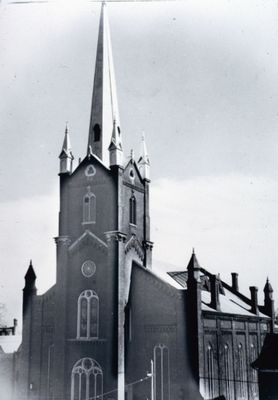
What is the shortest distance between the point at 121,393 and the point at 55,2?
81.1ft

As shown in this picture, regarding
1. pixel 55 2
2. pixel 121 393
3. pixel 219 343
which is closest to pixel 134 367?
pixel 121 393

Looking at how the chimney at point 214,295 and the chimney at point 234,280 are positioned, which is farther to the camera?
the chimney at point 234,280

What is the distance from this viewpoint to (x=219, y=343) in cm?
3816

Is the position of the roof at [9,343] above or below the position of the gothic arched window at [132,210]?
below

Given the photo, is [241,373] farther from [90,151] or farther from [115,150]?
[90,151]

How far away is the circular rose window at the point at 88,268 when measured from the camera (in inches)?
1444

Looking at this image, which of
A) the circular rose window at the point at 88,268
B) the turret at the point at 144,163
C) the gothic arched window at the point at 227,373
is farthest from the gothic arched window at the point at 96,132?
the gothic arched window at the point at 227,373

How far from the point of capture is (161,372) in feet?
112

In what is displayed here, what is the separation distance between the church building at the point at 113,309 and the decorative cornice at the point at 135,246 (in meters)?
Result: 0.08

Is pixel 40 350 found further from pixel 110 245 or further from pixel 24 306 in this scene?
pixel 110 245

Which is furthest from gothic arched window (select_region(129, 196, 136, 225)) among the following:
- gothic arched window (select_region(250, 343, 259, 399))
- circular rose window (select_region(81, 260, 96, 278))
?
gothic arched window (select_region(250, 343, 259, 399))

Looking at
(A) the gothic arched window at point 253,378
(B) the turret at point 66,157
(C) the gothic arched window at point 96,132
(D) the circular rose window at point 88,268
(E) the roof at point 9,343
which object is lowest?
(A) the gothic arched window at point 253,378

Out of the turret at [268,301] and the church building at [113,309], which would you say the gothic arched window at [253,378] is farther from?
the turret at [268,301]

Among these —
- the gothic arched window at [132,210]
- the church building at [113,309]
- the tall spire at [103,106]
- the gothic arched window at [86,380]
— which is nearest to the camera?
the church building at [113,309]
